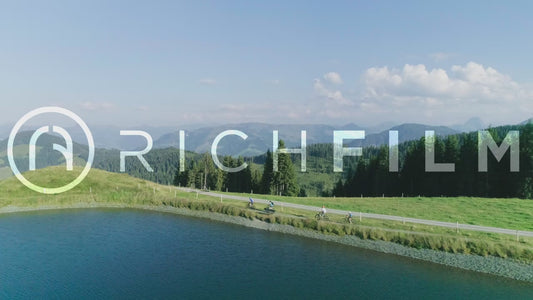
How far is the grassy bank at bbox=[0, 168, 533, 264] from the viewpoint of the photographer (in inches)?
1529

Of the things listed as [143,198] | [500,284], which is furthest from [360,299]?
[143,198]

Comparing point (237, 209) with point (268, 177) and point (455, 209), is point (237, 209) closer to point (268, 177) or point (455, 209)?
point (268, 177)

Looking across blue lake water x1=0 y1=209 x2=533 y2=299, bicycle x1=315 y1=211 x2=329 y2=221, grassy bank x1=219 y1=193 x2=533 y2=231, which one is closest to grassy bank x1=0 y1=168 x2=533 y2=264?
bicycle x1=315 y1=211 x2=329 y2=221

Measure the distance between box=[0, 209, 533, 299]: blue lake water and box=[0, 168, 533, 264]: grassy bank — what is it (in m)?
3.82

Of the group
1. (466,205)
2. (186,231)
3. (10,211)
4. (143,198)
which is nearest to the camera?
(186,231)

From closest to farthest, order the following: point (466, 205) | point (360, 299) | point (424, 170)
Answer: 1. point (360, 299)
2. point (466, 205)
3. point (424, 170)

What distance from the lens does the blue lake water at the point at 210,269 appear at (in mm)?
31078

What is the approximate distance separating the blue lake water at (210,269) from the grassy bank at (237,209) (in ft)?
12.5

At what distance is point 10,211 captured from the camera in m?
67.1

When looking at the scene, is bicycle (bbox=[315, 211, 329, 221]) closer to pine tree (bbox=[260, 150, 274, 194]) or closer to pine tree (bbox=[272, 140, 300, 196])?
pine tree (bbox=[272, 140, 300, 196])

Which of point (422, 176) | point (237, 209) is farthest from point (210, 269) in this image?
point (422, 176)

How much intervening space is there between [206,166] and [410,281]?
8302 cm

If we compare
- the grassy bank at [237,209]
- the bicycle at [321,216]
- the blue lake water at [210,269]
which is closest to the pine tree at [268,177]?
the grassy bank at [237,209]

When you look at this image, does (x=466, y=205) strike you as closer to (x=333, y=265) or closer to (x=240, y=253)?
(x=333, y=265)
